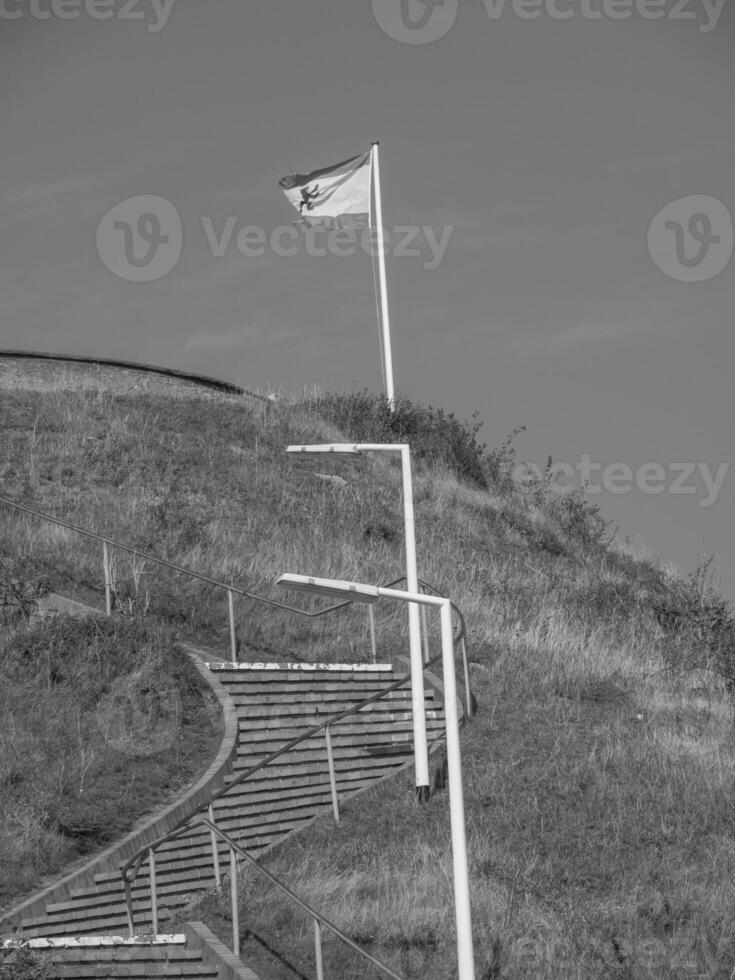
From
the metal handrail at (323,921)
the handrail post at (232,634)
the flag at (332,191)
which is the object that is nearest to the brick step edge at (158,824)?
the handrail post at (232,634)

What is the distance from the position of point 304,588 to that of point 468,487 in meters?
26.0

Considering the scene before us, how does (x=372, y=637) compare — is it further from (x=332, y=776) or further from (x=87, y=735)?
(x=87, y=735)

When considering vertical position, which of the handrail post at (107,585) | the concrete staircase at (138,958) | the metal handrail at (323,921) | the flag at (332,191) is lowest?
the concrete staircase at (138,958)

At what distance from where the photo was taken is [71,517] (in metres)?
29.2

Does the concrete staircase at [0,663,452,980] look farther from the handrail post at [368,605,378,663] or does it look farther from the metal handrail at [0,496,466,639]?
the metal handrail at [0,496,466,639]

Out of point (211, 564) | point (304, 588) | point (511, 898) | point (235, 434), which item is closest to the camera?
point (304, 588)

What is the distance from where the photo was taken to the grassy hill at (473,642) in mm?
15906

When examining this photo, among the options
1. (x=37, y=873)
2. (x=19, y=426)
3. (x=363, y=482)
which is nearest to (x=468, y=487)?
(x=363, y=482)

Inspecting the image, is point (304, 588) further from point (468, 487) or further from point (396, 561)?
point (468, 487)

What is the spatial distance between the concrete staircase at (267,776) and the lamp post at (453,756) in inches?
126

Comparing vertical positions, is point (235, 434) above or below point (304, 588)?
above

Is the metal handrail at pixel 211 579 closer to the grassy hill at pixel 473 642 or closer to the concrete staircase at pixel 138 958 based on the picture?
the grassy hill at pixel 473 642

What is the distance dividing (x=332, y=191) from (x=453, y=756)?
1898 centimetres

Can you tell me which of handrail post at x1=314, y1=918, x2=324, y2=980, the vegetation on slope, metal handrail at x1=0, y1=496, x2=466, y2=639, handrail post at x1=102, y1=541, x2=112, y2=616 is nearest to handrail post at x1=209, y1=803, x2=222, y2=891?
the vegetation on slope
